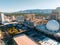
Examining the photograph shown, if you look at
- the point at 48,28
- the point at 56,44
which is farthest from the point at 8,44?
the point at 48,28

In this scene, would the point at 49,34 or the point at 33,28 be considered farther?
the point at 33,28

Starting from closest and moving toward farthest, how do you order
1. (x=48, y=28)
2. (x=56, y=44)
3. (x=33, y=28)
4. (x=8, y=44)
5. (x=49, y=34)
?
1. (x=56, y=44)
2. (x=8, y=44)
3. (x=49, y=34)
4. (x=48, y=28)
5. (x=33, y=28)

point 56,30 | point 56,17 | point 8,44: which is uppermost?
point 56,17

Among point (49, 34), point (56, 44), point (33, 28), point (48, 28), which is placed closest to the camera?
point (56, 44)

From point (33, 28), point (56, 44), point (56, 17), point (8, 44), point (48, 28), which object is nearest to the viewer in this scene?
point (56, 44)

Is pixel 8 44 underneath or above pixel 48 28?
underneath

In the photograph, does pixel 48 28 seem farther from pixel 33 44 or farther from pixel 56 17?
pixel 56 17

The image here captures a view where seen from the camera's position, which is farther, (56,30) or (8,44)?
(56,30)

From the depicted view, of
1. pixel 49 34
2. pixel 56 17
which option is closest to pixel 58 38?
pixel 49 34

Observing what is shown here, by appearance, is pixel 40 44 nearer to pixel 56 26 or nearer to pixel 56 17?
pixel 56 26
